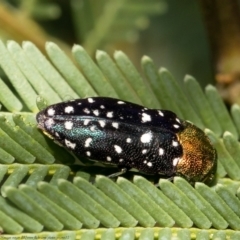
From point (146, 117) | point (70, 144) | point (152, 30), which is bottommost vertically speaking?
point (70, 144)

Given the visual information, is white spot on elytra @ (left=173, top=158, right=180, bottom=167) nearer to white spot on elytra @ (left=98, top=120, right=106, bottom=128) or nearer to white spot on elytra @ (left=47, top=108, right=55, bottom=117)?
white spot on elytra @ (left=98, top=120, right=106, bottom=128)

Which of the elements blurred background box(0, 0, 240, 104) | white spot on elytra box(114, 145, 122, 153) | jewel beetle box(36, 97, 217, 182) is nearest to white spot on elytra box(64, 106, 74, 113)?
jewel beetle box(36, 97, 217, 182)

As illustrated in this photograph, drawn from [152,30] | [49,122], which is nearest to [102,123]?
[49,122]

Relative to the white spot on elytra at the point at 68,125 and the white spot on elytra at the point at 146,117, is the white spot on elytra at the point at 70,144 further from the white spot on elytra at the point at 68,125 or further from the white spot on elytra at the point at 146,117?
the white spot on elytra at the point at 146,117

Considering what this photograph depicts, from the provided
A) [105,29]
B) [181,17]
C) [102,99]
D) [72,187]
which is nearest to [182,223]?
[72,187]

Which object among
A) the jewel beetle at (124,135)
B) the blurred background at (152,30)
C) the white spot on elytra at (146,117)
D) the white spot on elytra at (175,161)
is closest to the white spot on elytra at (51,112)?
the jewel beetle at (124,135)

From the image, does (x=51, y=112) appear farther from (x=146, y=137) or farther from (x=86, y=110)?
(x=146, y=137)
